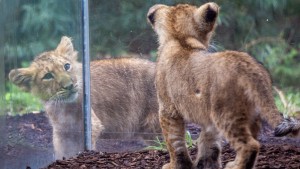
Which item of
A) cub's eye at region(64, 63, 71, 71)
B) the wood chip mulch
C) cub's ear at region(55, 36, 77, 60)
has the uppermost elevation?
cub's ear at region(55, 36, 77, 60)

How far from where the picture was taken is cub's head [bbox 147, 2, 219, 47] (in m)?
6.90

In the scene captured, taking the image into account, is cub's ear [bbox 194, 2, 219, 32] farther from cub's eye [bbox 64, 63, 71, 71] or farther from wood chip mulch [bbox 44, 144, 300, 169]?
cub's eye [bbox 64, 63, 71, 71]

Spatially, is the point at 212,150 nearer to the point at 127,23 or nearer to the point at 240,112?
the point at 240,112

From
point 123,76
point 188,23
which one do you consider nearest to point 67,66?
point 123,76

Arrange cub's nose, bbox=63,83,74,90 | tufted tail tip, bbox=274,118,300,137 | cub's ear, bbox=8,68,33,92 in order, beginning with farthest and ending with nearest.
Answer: cub's nose, bbox=63,83,74,90 → cub's ear, bbox=8,68,33,92 → tufted tail tip, bbox=274,118,300,137

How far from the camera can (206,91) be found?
242 inches

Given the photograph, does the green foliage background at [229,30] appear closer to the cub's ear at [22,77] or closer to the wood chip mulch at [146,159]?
the cub's ear at [22,77]

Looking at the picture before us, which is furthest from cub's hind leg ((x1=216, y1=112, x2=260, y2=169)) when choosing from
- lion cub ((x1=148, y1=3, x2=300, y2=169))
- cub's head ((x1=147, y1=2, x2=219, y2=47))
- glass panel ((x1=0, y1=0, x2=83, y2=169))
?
glass panel ((x1=0, y1=0, x2=83, y2=169))

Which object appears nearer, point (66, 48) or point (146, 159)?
point (146, 159)

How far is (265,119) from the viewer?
5.95 m

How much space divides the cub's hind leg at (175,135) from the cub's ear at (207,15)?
0.73m

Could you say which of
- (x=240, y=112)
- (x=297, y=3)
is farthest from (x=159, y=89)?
(x=297, y=3)

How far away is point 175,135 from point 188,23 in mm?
877

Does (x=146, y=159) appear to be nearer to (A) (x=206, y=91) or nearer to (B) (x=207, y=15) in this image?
(B) (x=207, y=15)
